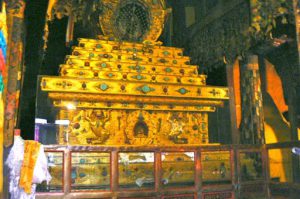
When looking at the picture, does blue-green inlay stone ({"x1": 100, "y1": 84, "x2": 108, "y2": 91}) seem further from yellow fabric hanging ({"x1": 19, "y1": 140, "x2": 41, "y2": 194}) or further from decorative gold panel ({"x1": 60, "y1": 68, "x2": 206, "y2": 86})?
yellow fabric hanging ({"x1": 19, "y1": 140, "x2": 41, "y2": 194})

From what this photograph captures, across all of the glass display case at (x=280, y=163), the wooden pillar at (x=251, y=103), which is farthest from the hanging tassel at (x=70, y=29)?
the glass display case at (x=280, y=163)

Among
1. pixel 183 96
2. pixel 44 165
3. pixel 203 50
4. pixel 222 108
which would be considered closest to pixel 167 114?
pixel 183 96

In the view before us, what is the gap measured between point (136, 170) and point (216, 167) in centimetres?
108

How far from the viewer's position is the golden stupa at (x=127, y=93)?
17.5 ft

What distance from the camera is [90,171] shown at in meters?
4.00

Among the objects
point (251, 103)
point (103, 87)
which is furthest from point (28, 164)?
point (251, 103)

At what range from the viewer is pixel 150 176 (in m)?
4.11

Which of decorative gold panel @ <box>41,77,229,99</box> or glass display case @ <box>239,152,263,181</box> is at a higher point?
decorative gold panel @ <box>41,77,229,99</box>

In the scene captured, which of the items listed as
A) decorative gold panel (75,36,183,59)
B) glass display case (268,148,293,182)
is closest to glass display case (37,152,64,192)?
decorative gold panel (75,36,183,59)

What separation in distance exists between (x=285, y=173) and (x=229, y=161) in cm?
241

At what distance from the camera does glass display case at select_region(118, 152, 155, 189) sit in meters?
3.99

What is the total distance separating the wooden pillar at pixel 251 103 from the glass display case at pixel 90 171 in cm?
266

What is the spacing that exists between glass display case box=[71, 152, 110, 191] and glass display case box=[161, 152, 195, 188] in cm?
71

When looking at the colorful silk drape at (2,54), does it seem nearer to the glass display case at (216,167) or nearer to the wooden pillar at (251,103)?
the glass display case at (216,167)
